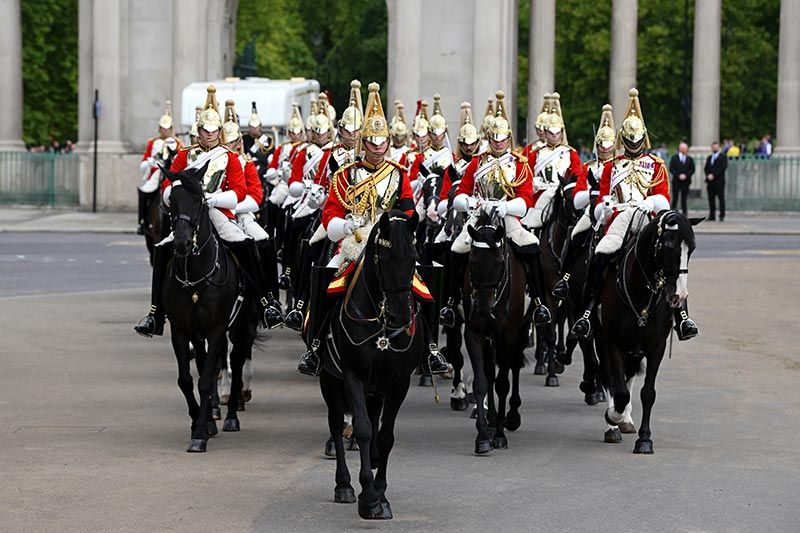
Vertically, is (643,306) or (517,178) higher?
(517,178)

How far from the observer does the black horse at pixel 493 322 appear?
1369 cm

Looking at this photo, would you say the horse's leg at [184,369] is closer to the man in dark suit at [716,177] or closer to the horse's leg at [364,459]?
the horse's leg at [364,459]

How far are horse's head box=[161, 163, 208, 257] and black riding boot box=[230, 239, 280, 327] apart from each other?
1.14 m

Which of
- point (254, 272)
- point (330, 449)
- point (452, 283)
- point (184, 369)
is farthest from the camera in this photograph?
point (452, 283)

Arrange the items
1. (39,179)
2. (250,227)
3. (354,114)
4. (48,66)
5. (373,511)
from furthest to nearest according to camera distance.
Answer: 1. (48,66)
2. (39,179)
3. (250,227)
4. (354,114)
5. (373,511)

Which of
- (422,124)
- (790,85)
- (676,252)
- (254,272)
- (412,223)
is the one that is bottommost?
(254,272)

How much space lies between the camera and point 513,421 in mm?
14633

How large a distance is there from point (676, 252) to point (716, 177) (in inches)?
1400

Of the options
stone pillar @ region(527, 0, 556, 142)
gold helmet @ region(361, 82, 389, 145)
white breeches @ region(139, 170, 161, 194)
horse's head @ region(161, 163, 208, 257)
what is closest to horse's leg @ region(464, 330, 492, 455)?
gold helmet @ region(361, 82, 389, 145)

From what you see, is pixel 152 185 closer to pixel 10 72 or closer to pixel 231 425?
pixel 231 425

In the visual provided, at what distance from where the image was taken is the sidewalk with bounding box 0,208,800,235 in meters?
44.0

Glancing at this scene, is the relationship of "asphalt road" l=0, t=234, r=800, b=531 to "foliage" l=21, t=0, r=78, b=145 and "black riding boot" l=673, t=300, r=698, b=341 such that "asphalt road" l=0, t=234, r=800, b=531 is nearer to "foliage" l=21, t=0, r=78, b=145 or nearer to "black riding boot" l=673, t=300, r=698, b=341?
"black riding boot" l=673, t=300, r=698, b=341

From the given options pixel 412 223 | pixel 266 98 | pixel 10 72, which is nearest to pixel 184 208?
pixel 412 223

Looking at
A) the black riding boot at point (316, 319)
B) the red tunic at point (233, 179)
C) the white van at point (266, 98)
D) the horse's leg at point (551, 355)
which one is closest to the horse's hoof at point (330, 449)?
the black riding boot at point (316, 319)
